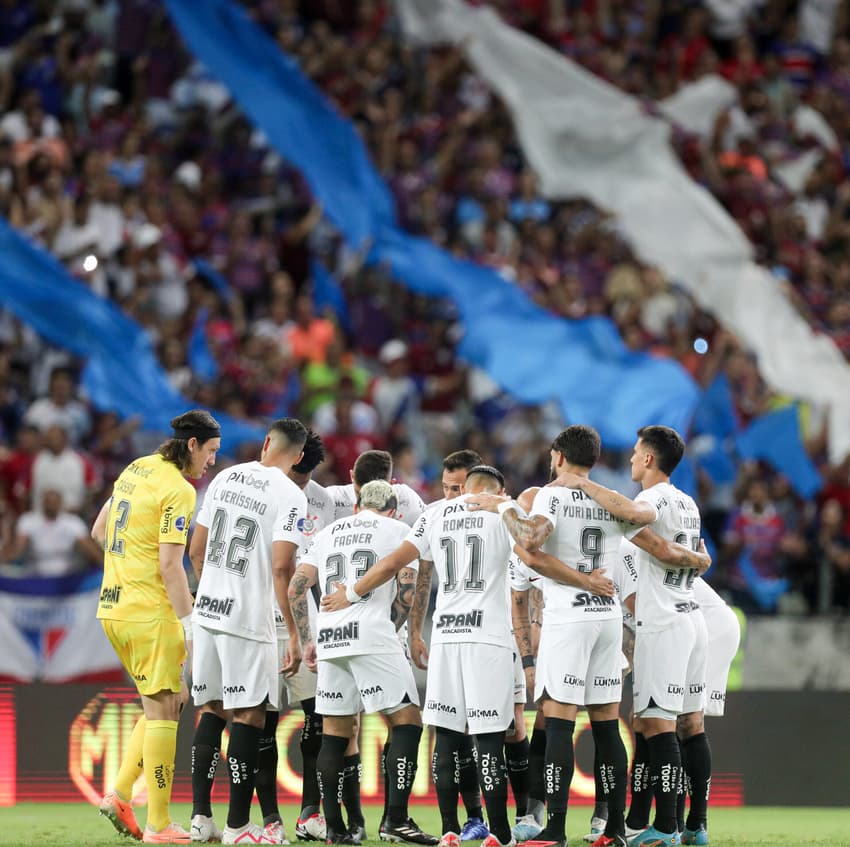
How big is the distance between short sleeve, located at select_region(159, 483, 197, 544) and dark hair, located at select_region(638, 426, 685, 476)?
8.73 feet

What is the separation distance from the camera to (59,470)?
571 inches

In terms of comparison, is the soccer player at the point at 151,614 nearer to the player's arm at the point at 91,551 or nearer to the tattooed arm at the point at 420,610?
the tattooed arm at the point at 420,610

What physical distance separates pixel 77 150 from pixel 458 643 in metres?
10.7

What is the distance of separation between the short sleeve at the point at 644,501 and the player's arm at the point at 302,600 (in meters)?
1.91

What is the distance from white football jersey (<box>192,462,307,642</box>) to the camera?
9.09 m

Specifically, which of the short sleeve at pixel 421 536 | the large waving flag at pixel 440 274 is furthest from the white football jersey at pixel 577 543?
the large waving flag at pixel 440 274

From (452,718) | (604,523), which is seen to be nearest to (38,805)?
(452,718)

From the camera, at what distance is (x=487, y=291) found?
17.2 m

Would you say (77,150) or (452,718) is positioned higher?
(77,150)

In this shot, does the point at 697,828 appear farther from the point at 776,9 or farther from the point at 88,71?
the point at 776,9

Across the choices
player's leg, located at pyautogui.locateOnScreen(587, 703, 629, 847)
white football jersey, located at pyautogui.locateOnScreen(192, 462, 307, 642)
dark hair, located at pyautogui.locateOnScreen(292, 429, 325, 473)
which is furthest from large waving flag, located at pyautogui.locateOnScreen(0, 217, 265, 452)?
player's leg, located at pyautogui.locateOnScreen(587, 703, 629, 847)

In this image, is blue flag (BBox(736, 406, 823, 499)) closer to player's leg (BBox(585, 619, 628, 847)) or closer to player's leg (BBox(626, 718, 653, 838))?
player's leg (BBox(626, 718, 653, 838))

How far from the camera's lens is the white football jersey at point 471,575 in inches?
348

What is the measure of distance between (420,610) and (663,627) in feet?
4.59
